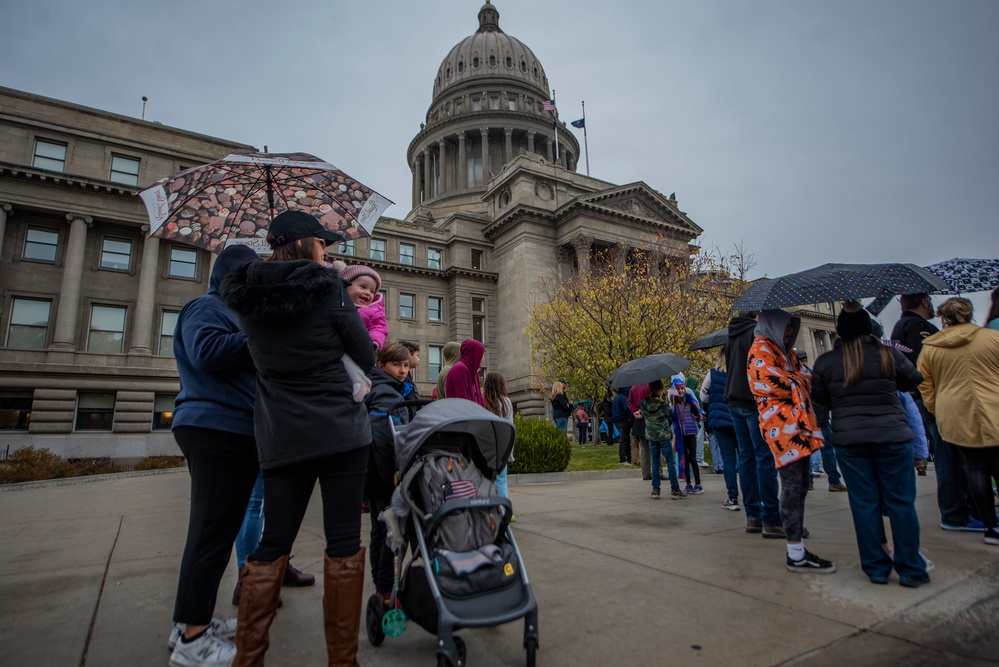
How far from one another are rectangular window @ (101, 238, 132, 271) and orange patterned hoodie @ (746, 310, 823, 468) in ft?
109

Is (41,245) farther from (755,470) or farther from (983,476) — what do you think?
(983,476)

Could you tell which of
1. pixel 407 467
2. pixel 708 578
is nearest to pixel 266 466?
pixel 407 467

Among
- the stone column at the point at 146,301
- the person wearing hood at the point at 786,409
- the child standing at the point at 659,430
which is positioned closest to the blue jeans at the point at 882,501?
the person wearing hood at the point at 786,409

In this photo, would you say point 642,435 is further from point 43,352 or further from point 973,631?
point 43,352

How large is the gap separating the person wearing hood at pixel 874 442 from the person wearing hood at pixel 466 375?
131 inches

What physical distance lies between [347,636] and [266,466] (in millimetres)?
864

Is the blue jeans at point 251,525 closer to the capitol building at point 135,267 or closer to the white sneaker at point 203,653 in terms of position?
the white sneaker at point 203,653

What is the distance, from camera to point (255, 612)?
235 centimetres

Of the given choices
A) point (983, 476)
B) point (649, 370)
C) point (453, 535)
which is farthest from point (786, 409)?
point (649, 370)

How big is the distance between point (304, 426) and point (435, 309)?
38.5m

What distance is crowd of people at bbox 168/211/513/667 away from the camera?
2453 millimetres

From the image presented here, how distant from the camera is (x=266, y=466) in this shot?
2510 millimetres

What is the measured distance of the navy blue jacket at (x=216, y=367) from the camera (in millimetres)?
2848

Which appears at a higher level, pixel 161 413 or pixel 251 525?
pixel 161 413
